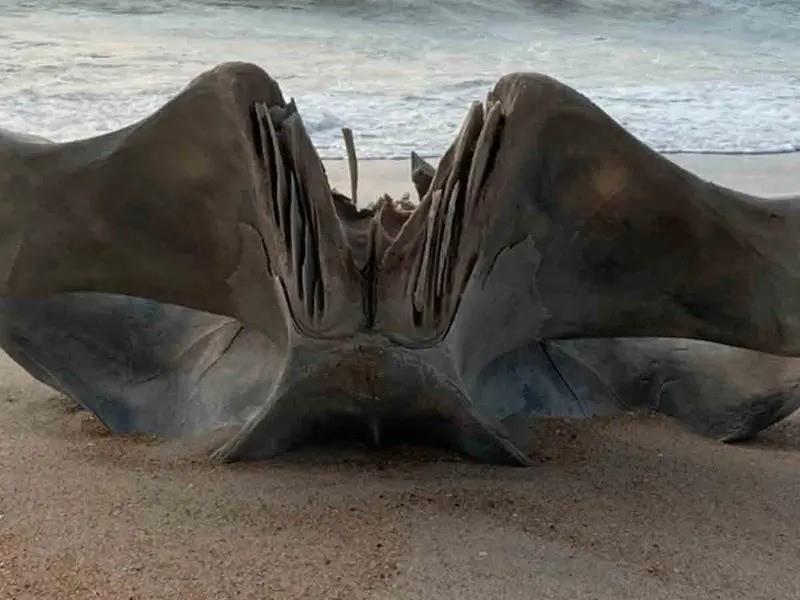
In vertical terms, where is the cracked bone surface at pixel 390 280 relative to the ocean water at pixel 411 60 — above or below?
above

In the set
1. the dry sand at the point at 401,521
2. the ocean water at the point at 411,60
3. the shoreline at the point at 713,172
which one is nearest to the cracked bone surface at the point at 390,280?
the dry sand at the point at 401,521

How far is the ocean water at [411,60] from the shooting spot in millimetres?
7426

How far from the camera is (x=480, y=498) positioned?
6.97ft

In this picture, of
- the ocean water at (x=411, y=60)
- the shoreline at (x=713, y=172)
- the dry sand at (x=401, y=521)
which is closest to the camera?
the dry sand at (x=401, y=521)

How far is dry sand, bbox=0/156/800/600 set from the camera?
1829 mm

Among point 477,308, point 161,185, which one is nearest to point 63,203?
point 161,185

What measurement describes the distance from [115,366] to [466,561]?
1.20m

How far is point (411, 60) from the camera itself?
1066 centimetres

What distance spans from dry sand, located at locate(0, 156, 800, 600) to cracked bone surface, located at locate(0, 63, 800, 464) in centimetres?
11

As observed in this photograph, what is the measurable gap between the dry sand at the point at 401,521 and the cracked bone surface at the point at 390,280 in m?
0.11

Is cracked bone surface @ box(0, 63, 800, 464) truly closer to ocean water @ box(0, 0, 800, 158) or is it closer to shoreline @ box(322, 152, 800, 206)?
shoreline @ box(322, 152, 800, 206)

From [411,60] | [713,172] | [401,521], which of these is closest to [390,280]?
[401,521]

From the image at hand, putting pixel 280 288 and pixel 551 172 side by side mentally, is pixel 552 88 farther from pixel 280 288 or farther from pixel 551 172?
pixel 280 288

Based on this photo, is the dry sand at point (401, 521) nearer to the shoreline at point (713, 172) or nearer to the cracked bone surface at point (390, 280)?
the cracked bone surface at point (390, 280)
